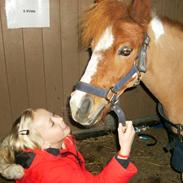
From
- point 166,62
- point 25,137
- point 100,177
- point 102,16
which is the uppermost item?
point 102,16

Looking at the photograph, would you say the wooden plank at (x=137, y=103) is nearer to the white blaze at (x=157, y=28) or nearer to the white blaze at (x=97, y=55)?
the white blaze at (x=157, y=28)

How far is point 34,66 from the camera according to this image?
2.76 m

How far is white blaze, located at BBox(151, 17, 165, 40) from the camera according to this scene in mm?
1631

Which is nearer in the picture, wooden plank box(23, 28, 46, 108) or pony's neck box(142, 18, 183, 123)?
pony's neck box(142, 18, 183, 123)

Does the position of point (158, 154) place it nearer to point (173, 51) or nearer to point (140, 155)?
point (140, 155)

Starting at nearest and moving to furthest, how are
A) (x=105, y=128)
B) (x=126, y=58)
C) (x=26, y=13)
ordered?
(x=126, y=58) → (x=26, y=13) → (x=105, y=128)

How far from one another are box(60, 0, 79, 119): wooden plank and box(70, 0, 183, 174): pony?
3.44 ft

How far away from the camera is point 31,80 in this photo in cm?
281

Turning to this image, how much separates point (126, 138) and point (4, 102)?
1.81m

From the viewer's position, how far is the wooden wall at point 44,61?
2633mm

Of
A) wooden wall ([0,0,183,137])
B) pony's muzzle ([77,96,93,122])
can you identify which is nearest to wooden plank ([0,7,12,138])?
wooden wall ([0,0,183,137])

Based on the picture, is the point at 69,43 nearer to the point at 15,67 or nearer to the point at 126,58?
the point at 15,67

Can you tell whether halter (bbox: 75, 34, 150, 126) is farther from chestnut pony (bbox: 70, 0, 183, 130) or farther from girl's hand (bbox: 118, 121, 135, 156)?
girl's hand (bbox: 118, 121, 135, 156)

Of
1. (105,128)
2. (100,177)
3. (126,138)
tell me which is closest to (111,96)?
(126,138)
